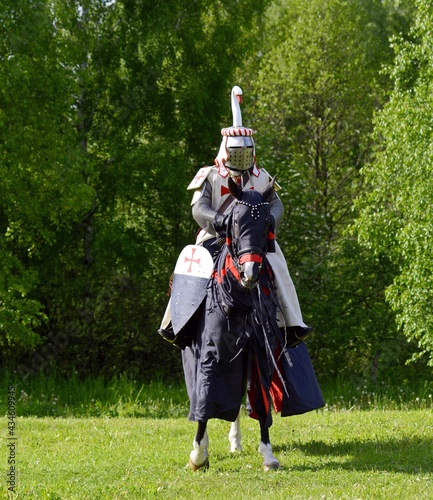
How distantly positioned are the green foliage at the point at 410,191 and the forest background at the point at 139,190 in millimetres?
50

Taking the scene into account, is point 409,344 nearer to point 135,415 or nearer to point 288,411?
point 135,415

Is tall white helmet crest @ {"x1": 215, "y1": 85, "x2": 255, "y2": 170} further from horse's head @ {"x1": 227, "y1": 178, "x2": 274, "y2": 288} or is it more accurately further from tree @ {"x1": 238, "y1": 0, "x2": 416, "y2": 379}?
tree @ {"x1": 238, "y1": 0, "x2": 416, "y2": 379}

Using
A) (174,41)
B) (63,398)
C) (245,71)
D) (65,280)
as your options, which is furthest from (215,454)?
(245,71)

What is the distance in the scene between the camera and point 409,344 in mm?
18781

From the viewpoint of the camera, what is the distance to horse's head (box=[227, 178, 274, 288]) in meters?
6.41

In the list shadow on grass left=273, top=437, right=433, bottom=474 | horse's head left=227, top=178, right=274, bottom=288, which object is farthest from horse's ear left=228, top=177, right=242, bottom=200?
shadow on grass left=273, top=437, right=433, bottom=474

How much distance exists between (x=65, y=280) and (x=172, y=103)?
464cm

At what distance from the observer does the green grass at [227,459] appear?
6375 millimetres

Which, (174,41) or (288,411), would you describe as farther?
(174,41)

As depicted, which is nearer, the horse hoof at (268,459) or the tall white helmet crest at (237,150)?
the horse hoof at (268,459)

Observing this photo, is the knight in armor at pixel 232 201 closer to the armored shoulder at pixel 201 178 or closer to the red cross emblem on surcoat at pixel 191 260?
the armored shoulder at pixel 201 178

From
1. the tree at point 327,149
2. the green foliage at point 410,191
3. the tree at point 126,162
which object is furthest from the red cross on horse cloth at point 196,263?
the tree at point 327,149

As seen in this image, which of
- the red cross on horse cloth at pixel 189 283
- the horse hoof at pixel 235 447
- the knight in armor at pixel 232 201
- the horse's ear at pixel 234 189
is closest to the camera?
the horse's ear at pixel 234 189

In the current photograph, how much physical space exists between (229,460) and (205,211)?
7.49ft
